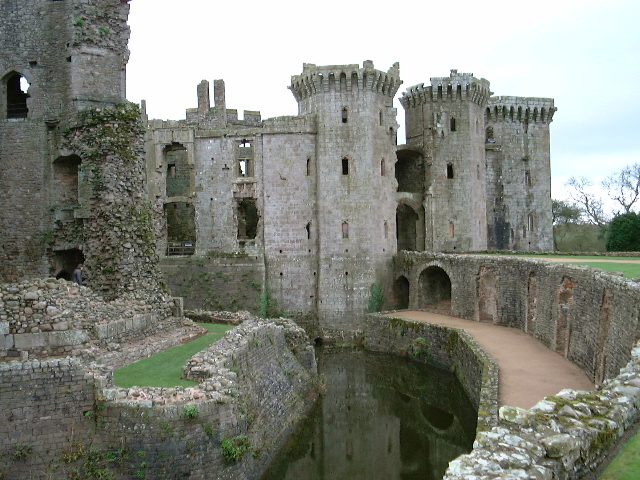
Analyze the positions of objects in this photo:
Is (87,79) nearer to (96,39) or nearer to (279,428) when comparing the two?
(96,39)

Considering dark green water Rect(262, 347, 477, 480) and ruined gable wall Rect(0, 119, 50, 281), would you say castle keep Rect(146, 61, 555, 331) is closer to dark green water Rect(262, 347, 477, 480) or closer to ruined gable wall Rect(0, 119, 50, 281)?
dark green water Rect(262, 347, 477, 480)

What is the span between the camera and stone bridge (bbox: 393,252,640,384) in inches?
454

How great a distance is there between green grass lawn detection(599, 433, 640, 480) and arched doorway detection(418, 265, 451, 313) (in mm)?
22453

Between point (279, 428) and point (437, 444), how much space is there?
4010 mm

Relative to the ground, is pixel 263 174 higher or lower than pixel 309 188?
higher

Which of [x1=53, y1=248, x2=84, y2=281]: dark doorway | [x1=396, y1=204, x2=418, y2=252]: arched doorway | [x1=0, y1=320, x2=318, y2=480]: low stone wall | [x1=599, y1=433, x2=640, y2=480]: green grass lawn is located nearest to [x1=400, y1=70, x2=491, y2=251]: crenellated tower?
[x1=396, y1=204, x2=418, y2=252]: arched doorway

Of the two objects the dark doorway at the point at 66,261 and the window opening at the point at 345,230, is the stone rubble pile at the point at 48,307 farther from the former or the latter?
the window opening at the point at 345,230

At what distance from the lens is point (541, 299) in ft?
62.0

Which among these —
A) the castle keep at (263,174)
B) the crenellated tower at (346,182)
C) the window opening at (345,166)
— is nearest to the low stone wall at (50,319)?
the castle keep at (263,174)

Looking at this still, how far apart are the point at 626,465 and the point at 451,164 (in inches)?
1109

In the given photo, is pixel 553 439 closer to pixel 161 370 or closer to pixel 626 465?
pixel 626 465

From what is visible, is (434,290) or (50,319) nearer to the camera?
(50,319)

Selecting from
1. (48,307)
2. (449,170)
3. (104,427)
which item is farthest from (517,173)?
(104,427)

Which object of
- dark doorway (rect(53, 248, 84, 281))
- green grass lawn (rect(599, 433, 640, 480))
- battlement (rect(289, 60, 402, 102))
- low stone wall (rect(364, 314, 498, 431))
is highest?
battlement (rect(289, 60, 402, 102))
